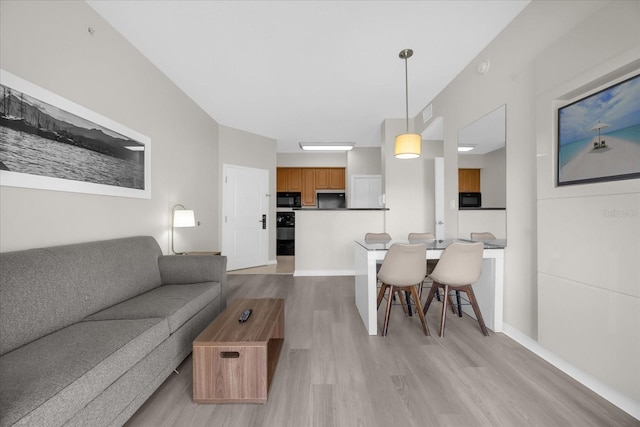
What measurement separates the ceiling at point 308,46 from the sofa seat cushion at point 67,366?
2.40m

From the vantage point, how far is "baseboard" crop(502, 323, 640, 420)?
4.47 ft

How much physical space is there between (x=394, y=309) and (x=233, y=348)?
6.87 ft

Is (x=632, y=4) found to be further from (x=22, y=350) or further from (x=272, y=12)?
(x=22, y=350)

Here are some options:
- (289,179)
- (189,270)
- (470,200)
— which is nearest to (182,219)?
(189,270)

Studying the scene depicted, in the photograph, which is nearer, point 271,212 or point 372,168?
point 271,212

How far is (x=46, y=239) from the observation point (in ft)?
5.54

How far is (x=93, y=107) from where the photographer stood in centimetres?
205

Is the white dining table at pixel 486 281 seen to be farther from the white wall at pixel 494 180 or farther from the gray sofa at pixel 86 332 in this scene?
the gray sofa at pixel 86 332

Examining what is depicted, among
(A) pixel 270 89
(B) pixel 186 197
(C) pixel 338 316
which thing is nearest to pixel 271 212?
(B) pixel 186 197

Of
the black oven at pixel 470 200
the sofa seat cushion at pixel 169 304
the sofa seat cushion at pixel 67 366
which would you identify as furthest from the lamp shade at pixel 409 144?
the sofa seat cushion at pixel 67 366

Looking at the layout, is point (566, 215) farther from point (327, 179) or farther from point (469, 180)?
point (327, 179)

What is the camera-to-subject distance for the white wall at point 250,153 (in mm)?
4836

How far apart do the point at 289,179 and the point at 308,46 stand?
4.44 m

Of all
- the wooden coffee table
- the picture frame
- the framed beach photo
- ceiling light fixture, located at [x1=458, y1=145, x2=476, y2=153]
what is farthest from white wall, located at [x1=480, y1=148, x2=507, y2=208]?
the picture frame
